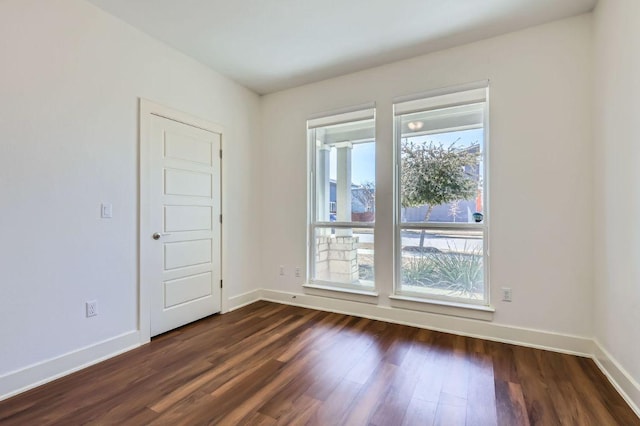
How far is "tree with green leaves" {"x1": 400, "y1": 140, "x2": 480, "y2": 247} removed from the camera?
3008mm

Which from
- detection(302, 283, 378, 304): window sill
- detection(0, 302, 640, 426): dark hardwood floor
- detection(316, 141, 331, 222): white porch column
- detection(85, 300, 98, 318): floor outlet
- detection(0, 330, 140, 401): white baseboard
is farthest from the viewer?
detection(316, 141, 331, 222): white porch column

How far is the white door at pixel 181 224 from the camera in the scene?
2.84m

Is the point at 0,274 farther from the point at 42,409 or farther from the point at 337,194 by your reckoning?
the point at 337,194

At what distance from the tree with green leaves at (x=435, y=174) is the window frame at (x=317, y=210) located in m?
0.45

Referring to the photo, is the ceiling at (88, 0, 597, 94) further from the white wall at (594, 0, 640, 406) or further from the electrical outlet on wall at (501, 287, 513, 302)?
the electrical outlet on wall at (501, 287, 513, 302)

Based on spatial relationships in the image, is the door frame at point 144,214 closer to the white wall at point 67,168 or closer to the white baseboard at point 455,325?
the white wall at point 67,168

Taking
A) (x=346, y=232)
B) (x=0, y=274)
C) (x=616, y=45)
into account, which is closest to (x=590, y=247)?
(x=616, y=45)

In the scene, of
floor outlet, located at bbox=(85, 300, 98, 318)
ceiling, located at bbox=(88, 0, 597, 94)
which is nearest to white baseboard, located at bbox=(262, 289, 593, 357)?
floor outlet, located at bbox=(85, 300, 98, 318)

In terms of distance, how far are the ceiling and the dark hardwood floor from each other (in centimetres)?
279

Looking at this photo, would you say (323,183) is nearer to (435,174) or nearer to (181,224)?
(435,174)

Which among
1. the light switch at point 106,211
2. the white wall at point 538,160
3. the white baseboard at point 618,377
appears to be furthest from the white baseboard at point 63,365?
the white baseboard at point 618,377

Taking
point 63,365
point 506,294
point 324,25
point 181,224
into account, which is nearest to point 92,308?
point 63,365

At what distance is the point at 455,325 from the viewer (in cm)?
292

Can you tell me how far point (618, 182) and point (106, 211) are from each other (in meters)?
3.80
